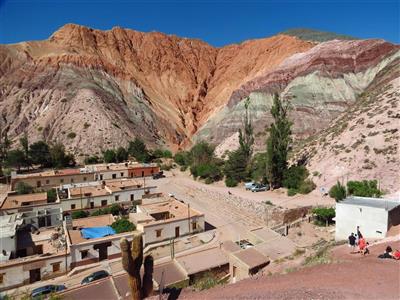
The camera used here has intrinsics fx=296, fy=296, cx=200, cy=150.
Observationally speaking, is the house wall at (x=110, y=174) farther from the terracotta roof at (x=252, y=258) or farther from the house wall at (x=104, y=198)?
the terracotta roof at (x=252, y=258)

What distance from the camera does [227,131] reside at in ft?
207

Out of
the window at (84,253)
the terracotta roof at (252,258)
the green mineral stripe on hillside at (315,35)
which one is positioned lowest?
the window at (84,253)

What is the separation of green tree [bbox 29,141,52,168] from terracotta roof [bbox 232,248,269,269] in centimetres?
4335

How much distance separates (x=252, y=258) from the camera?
16.4 metres

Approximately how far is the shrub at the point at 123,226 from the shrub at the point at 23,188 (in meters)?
16.8

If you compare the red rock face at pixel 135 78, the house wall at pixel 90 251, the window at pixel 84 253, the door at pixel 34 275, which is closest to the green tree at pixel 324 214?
the house wall at pixel 90 251

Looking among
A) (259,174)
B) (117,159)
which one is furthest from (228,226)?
(117,159)

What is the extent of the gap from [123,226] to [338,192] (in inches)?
734

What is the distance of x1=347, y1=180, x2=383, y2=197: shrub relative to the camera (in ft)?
79.5

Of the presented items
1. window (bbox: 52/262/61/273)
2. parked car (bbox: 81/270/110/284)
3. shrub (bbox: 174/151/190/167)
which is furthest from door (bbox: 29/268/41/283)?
shrub (bbox: 174/151/190/167)

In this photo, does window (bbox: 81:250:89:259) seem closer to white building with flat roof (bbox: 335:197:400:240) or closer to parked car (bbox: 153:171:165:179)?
white building with flat roof (bbox: 335:197:400:240)

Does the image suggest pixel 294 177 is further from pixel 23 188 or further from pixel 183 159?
pixel 23 188

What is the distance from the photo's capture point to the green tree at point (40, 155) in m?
49.1

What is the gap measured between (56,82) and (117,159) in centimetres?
3051
